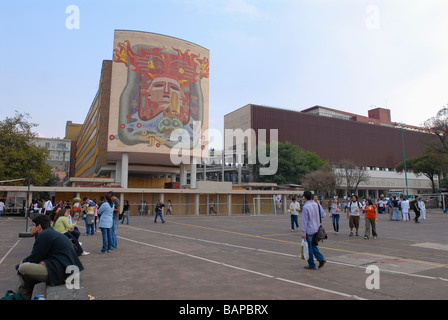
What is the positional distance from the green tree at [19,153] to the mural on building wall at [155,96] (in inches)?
394

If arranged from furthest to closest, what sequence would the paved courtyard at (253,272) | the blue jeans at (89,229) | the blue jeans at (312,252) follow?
the blue jeans at (89,229), the blue jeans at (312,252), the paved courtyard at (253,272)

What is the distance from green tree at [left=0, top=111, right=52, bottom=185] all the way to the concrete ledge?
3823 cm

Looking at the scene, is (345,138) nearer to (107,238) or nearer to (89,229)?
(89,229)

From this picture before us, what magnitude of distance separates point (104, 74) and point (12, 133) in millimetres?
15288

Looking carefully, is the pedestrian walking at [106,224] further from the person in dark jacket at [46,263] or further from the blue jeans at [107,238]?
the person in dark jacket at [46,263]

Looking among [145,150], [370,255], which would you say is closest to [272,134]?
[145,150]

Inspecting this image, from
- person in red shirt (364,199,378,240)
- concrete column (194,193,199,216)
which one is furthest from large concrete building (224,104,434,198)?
person in red shirt (364,199,378,240)

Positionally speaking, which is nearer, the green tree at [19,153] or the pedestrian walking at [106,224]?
the pedestrian walking at [106,224]

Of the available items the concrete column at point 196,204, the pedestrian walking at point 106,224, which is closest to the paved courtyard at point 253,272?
the pedestrian walking at point 106,224

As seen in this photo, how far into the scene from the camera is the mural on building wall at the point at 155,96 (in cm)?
4131

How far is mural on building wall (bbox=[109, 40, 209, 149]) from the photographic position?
136 feet

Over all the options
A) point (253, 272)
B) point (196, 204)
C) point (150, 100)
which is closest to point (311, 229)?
point (253, 272)
